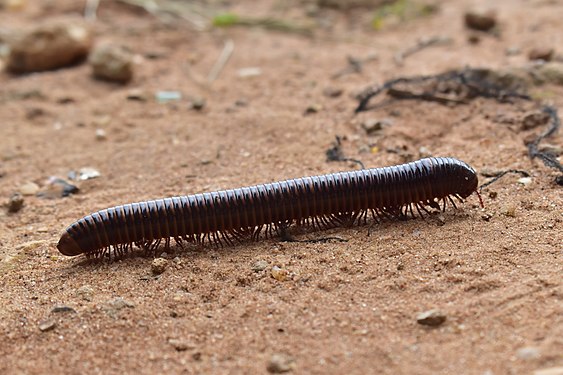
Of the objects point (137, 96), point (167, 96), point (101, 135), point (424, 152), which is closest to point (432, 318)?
point (424, 152)

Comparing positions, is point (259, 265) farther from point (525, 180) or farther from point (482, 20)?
point (482, 20)

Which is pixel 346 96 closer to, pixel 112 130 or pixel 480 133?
pixel 480 133

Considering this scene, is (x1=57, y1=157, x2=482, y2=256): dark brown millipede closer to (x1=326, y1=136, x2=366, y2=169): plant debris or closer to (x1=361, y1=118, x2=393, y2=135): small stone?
(x1=326, y1=136, x2=366, y2=169): plant debris

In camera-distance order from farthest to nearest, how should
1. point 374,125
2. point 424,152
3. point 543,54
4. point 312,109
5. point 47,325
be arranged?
point 543,54 < point 312,109 < point 374,125 < point 424,152 < point 47,325

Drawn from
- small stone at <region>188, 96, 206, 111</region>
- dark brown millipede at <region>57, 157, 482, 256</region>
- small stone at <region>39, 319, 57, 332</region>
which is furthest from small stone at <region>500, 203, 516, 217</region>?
small stone at <region>188, 96, 206, 111</region>

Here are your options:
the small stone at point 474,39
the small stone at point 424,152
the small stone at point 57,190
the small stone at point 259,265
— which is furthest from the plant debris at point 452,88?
the small stone at point 57,190

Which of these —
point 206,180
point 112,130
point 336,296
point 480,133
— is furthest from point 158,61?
point 336,296

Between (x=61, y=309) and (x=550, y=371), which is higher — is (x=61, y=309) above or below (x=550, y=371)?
below
